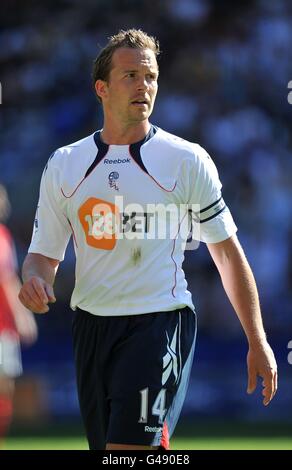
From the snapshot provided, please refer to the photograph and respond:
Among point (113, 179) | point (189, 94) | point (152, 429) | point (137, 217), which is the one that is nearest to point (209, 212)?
point (137, 217)

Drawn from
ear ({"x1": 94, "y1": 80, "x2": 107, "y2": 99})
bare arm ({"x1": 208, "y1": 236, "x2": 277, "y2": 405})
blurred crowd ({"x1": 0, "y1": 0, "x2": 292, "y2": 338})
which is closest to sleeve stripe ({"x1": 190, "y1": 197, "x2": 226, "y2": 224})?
bare arm ({"x1": 208, "y1": 236, "x2": 277, "y2": 405})

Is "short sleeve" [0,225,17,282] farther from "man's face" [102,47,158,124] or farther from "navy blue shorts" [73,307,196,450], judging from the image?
"man's face" [102,47,158,124]

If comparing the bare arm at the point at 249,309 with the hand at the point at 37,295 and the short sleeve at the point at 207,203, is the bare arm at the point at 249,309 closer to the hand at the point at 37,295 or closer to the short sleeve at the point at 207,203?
the short sleeve at the point at 207,203

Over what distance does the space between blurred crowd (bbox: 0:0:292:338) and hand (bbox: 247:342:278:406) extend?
6961mm

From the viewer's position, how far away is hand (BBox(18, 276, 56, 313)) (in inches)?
192

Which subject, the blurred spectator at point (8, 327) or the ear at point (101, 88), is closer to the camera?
the ear at point (101, 88)

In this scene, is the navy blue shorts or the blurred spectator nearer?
the navy blue shorts

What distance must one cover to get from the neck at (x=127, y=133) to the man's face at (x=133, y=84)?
0.11ft

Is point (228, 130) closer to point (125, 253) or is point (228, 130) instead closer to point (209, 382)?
point (209, 382)

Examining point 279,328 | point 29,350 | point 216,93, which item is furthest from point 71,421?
point 216,93

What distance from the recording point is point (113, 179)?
5.16 m

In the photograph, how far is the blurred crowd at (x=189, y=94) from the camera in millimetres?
12133

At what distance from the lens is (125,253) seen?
510 cm

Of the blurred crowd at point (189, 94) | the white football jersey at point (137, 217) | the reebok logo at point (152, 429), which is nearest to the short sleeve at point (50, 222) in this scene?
the white football jersey at point (137, 217)
